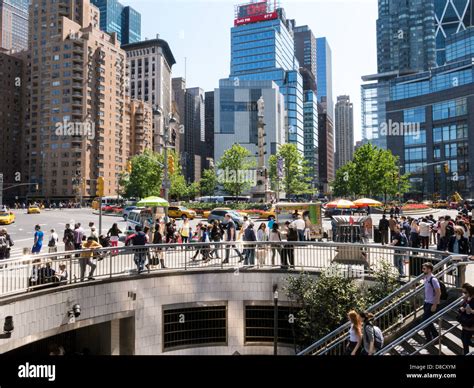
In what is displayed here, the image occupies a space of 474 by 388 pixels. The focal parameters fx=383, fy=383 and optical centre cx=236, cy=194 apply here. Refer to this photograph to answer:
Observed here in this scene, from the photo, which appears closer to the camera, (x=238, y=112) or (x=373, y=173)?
(x=373, y=173)

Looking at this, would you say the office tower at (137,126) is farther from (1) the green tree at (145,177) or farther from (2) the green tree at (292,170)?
(2) the green tree at (292,170)

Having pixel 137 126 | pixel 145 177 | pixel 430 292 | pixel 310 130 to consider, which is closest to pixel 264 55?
pixel 310 130

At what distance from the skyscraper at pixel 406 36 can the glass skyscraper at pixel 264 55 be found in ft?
196

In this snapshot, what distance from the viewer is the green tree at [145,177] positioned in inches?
A: 2948

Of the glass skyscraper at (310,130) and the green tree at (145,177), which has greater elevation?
the glass skyscraper at (310,130)

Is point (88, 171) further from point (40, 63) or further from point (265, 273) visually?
point (265, 273)

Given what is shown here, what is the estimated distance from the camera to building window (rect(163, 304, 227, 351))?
42.2 feet

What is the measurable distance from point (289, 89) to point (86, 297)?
149m

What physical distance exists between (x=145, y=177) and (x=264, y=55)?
9193 centimetres

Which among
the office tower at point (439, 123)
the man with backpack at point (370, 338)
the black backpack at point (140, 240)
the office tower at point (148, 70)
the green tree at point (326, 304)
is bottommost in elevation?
the green tree at point (326, 304)

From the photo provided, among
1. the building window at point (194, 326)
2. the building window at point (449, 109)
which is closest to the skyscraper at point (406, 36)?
the building window at point (449, 109)

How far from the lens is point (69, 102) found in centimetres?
10150

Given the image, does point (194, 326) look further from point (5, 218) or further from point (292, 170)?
point (292, 170)

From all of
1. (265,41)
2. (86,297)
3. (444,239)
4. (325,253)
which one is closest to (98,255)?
(86,297)
